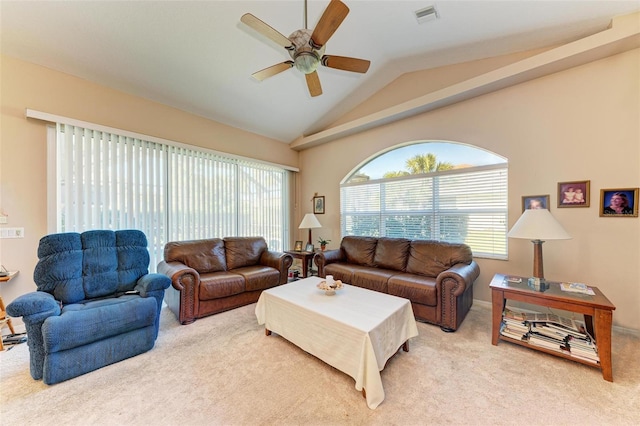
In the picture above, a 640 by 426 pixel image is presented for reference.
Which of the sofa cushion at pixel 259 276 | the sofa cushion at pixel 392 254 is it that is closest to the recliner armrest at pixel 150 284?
the sofa cushion at pixel 259 276

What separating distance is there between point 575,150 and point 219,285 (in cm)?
444

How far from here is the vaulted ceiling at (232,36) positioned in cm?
229

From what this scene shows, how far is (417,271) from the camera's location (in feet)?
10.8

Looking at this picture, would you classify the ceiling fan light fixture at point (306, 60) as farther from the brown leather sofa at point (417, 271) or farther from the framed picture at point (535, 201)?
the framed picture at point (535, 201)

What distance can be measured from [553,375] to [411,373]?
109cm

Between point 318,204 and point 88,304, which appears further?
point 318,204

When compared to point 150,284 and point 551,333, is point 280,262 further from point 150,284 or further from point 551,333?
point 551,333

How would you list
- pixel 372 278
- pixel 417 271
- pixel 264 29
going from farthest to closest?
1. pixel 417 271
2. pixel 372 278
3. pixel 264 29

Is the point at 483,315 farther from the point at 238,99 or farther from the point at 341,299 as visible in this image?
the point at 238,99

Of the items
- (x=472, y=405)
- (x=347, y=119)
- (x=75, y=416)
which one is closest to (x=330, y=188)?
(x=347, y=119)

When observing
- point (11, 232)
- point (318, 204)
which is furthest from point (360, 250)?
point (11, 232)

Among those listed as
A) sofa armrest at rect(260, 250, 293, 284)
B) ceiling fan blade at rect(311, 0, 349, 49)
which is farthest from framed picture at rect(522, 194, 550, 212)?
sofa armrest at rect(260, 250, 293, 284)

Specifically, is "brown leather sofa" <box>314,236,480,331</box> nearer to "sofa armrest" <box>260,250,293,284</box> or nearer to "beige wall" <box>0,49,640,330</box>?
"sofa armrest" <box>260,250,293,284</box>

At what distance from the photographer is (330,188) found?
16.7 feet
